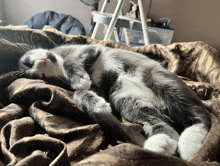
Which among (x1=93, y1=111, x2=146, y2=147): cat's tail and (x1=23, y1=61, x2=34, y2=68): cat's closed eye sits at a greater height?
(x1=23, y1=61, x2=34, y2=68): cat's closed eye

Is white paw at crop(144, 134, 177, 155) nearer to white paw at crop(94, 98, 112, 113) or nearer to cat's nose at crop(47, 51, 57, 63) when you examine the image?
white paw at crop(94, 98, 112, 113)

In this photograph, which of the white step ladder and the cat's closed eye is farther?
the white step ladder

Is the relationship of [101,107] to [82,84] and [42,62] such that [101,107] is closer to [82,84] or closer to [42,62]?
[82,84]

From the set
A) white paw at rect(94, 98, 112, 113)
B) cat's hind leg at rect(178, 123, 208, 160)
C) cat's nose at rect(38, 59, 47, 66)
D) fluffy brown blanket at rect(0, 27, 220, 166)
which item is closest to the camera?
fluffy brown blanket at rect(0, 27, 220, 166)

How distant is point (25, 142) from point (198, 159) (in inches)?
21.5

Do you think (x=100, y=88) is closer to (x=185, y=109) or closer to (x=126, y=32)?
(x=185, y=109)

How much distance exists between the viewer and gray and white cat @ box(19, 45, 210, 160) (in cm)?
67

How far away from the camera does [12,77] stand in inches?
35.3

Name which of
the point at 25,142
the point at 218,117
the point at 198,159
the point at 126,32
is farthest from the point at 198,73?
the point at 25,142

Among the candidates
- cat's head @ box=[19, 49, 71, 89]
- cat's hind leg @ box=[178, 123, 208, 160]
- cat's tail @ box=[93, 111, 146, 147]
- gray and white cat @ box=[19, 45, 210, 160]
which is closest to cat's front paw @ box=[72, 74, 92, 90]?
gray and white cat @ box=[19, 45, 210, 160]

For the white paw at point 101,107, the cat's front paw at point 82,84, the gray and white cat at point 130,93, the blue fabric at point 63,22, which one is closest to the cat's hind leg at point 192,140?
the gray and white cat at point 130,93

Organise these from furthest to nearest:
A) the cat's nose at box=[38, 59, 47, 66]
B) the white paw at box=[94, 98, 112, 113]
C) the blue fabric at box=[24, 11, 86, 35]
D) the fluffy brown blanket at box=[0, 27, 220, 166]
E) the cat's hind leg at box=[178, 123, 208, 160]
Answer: the blue fabric at box=[24, 11, 86, 35], the cat's nose at box=[38, 59, 47, 66], the white paw at box=[94, 98, 112, 113], the cat's hind leg at box=[178, 123, 208, 160], the fluffy brown blanket at box=[0, 27, 220, 166]

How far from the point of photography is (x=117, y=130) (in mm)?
658

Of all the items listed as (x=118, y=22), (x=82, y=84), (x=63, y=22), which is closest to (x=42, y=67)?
(x=82, y=84)
